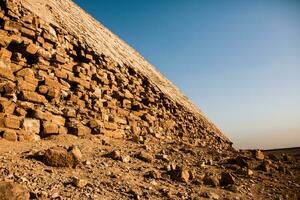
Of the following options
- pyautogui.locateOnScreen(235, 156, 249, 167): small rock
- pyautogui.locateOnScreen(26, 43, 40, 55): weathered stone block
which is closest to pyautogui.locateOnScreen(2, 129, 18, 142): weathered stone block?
pyautogui.locateOnScreen(26, 43, 40, 55): weathered stone block

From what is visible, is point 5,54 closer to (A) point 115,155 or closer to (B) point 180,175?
(A) point 115,155

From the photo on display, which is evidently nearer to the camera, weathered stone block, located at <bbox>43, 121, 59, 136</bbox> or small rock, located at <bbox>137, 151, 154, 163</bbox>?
small rock, located at <bbox>137, 151, 154, 163</bbox>

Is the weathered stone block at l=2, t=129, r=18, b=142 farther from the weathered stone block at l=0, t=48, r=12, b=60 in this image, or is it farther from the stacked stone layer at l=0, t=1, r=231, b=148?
the weathered stone block at l=0, t=48, r=12, b=60

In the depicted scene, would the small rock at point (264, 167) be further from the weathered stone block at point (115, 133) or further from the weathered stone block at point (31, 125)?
the weathered stone block at point (31, 125)

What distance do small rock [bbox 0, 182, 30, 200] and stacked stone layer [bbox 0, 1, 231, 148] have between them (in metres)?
2.19

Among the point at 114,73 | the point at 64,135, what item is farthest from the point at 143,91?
the point at 64,135

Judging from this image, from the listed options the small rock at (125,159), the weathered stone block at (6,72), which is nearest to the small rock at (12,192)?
the small rock at (125,159)

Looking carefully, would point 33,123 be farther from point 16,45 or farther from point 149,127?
point 149,127

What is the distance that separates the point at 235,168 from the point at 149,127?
3.52 metres

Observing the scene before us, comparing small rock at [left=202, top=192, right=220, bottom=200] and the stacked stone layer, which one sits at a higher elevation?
the stacked stone layer

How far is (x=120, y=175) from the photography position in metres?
4.66

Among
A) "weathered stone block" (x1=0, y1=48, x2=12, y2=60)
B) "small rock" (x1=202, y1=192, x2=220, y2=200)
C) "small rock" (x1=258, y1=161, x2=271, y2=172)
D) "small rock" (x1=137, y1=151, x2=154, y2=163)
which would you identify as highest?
"weathered stone block" (x1=0, y1=48, x2=12, y2=60)

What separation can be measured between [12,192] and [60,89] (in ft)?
13.8

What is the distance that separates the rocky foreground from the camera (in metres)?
3.78
